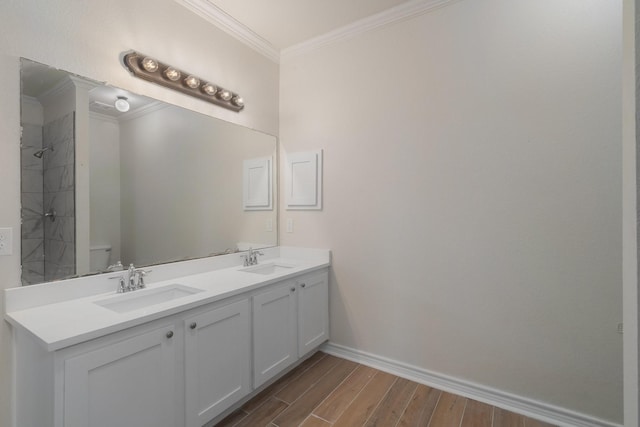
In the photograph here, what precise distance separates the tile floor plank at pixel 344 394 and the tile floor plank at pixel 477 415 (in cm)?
66

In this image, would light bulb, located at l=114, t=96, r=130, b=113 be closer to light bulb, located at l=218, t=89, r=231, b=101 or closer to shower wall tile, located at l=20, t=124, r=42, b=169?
shower wall tile, located at l=20, t=124, r=42, b=169

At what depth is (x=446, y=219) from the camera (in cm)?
207

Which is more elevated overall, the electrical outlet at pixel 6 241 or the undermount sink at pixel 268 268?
the electrical outlet at pixel 6 241

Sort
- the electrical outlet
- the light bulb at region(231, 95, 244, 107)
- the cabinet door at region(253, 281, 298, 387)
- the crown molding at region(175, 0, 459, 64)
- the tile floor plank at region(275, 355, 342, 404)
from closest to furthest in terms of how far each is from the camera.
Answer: the electrical outlet, the cabinet door at region(253, 281, 298, 387), the tile floor plank at region(275, 355, 342, 404), the crown molding at region(175, 0, 459, 64), the light bulb at region(231, 95, 244, 107)

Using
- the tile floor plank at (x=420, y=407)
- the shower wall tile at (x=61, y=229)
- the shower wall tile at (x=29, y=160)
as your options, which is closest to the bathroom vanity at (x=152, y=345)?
the shower wall tile at (x=61, y=229)

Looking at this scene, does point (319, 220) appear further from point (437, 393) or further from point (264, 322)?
point (437, 393)

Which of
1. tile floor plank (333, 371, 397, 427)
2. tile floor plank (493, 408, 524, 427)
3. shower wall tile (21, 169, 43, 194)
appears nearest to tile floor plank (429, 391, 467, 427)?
tile floor plank (493, 408, 524, 427)

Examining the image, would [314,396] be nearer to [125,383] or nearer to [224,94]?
[125,383]

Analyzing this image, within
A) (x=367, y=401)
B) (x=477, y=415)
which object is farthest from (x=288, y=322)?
(x=477, y=415)

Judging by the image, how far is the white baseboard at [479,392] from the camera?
1705 mm

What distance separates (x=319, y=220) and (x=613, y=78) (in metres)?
2.06

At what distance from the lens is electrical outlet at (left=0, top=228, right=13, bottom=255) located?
1.33 meters

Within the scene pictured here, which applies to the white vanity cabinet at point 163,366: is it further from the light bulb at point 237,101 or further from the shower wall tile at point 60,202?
the light bulb at point 237,101

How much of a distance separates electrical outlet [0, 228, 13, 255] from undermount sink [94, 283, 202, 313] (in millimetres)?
428
